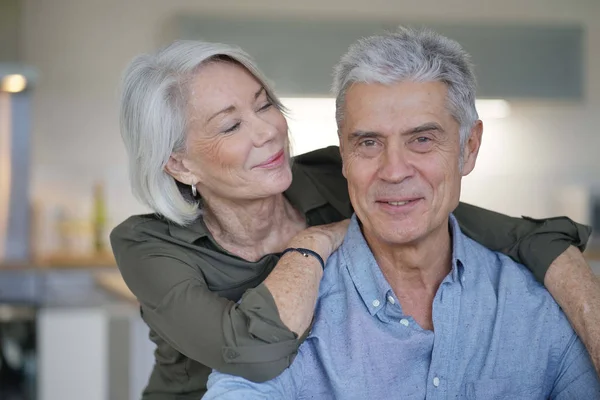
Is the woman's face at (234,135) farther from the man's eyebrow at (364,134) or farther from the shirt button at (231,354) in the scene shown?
the shirt button at (231,354)

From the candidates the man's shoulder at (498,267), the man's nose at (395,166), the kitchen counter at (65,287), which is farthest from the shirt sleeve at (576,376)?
the kitchen counter at (65,287)

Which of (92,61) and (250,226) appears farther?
(92,61)

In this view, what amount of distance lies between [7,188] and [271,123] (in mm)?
3612

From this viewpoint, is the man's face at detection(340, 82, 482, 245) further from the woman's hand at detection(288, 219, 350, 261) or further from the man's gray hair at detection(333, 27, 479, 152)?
the woman's hand at detection(288, 219, 350, 261)

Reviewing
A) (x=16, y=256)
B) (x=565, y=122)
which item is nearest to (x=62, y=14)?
(x=16, y=256)

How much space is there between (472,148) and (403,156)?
0.66ft

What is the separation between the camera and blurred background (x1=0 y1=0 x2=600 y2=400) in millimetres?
5148

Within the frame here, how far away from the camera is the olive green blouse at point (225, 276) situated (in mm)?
1565

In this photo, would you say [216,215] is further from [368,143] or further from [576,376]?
[576,376]

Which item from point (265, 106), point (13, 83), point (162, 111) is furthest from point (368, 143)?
point (13, 83)

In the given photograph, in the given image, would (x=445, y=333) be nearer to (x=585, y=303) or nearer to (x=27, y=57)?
(x=585, y=303)

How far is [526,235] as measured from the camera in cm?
189

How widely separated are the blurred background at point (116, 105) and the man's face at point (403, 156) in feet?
11.1

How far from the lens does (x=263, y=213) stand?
2.02 m
